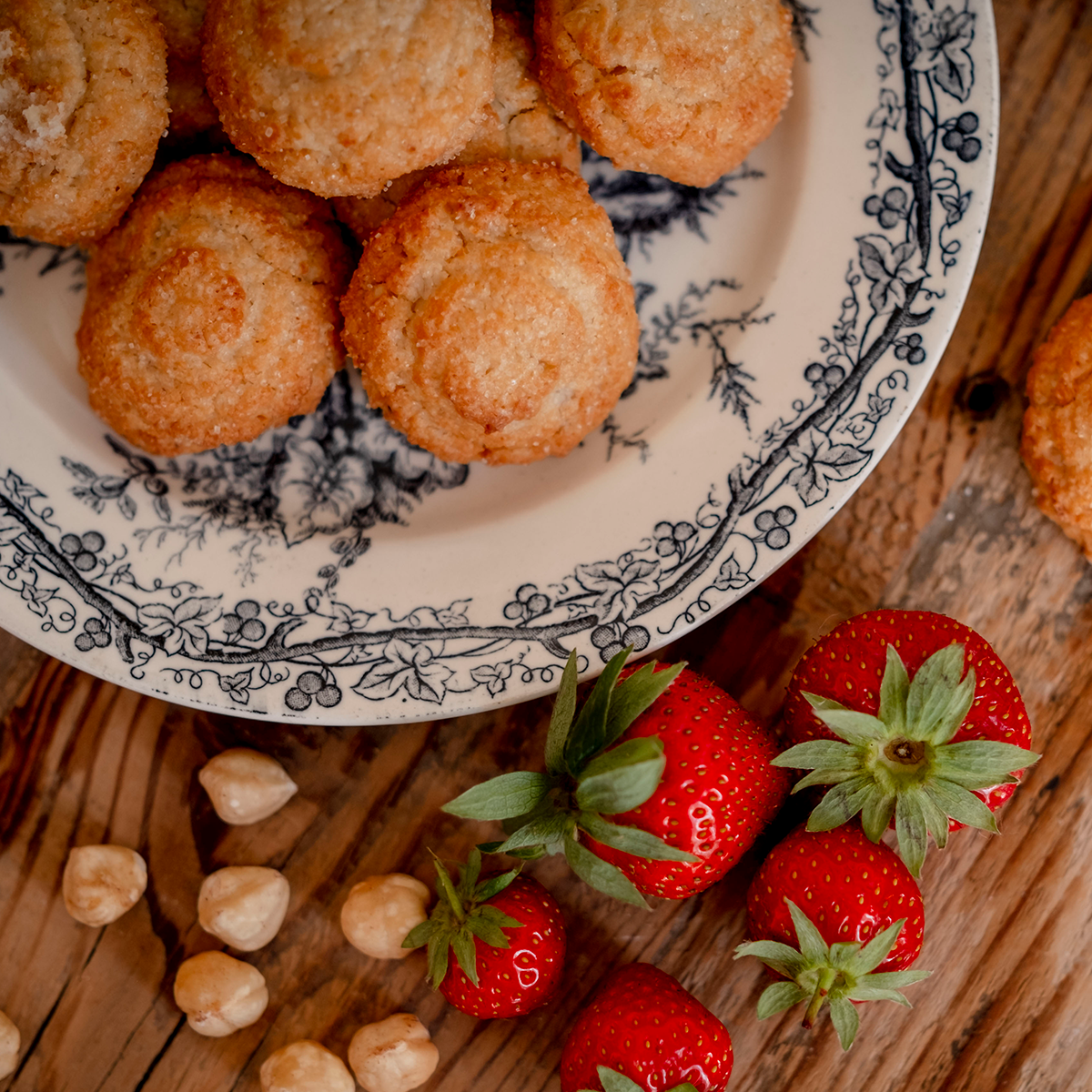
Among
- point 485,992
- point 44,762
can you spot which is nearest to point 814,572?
point 485,992

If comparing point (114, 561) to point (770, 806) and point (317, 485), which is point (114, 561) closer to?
point (317, 485)

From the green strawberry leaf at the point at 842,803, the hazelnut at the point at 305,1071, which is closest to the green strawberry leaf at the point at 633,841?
the green strawberry leaf at the point at 842,803

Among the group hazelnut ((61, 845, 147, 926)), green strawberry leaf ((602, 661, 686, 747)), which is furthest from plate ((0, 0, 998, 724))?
hazelnut ((61, 845, 147, 926))

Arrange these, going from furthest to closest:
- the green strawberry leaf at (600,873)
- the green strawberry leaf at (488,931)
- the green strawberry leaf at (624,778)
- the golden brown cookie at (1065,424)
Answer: the golden brown cookie at (1065,424) → the green strawberry leaf at (488,931) → the green strawberry leaf at (600,873) → the green strawberry leaf at (624,778)

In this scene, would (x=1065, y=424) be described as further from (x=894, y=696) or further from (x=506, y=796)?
(x=506, y=796)

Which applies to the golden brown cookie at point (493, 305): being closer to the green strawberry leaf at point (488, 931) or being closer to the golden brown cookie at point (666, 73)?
the golden brown cookie at point (666, 73)

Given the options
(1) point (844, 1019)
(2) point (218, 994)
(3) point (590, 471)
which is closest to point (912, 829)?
(1) point (844, 1019)

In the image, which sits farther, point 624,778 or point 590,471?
point 590,471
